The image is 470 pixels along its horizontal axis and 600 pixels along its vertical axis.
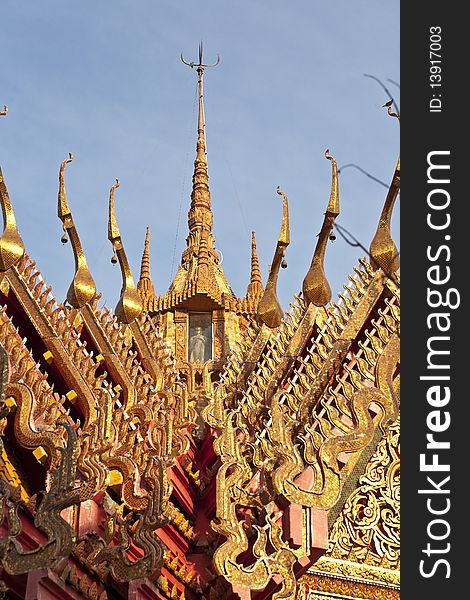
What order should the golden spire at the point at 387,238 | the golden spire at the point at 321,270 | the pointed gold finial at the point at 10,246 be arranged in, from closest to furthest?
the pointed gold finial at the point at 10,246 < the golden spire at the point at 387,238 < the golden spire at the point at 321,270

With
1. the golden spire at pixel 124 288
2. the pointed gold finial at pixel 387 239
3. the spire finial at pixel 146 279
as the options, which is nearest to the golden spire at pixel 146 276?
the spire finial at pixel 146 279

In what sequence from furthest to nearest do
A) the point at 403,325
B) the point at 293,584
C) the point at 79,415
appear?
the point at 79,415, the point at 293,584, the point at 403,325

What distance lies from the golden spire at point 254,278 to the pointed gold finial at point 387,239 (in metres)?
6.19

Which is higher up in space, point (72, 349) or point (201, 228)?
point (201, 228)

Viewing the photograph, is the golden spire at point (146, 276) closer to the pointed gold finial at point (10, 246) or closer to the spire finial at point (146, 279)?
the spire finial at point (146, 279)

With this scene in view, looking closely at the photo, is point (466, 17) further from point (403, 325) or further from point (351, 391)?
point (351, 391)

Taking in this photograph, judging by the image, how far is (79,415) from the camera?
1016 centimetres

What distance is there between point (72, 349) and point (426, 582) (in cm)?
505

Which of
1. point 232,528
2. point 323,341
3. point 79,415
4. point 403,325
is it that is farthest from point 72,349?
point 403,325

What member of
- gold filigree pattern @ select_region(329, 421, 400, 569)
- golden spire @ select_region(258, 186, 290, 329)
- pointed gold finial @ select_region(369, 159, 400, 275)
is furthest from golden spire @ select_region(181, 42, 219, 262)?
gold filigree pattern @ select_region(329, 421, 400, 569)

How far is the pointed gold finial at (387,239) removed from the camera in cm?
1129

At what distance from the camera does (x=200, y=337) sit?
16.9m

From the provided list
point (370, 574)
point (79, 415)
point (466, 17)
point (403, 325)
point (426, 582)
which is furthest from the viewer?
point (79, 415)

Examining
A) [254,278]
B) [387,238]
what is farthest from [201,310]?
[387,238]
